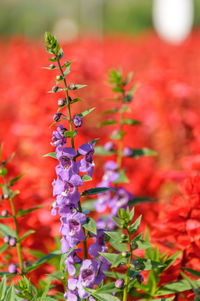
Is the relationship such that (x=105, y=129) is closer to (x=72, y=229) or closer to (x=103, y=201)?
(x=103, y=201)

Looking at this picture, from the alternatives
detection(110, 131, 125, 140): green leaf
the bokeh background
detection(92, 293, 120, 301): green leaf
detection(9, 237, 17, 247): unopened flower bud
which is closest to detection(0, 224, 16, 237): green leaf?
detection(9, 237, 17, 247): unopened flower bud

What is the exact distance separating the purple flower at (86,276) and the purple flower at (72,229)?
0.05 m

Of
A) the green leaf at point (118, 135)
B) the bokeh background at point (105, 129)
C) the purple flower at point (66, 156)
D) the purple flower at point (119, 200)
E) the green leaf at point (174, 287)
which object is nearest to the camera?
the purple flower at point (66, 156)

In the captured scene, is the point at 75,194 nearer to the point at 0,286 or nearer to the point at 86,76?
the point at 0,286

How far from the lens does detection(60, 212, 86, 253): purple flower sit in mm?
733

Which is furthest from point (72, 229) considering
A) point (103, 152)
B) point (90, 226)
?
point (103, 152)

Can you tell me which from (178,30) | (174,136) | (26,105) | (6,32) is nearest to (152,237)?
(26,105)

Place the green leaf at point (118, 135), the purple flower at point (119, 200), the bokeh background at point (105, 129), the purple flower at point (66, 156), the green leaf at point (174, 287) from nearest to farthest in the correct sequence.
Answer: the purple flower at point (66, 156)
the green leaf at point (174, 287)
the purple flower at point (119, 200)
the green leaf at point (118, 135)
the bokeh background at point (105, 129)

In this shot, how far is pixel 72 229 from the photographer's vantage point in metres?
0.74

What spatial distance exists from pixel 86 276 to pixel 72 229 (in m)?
0.11

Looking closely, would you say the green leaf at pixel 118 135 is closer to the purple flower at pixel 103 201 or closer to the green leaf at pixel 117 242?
the purple flower at pixel 103 201

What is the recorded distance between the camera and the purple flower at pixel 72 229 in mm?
733

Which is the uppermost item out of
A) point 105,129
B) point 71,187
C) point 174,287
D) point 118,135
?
point 105,129

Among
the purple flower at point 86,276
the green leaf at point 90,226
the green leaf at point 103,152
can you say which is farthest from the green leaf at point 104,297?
the green leaf at point 103,152
